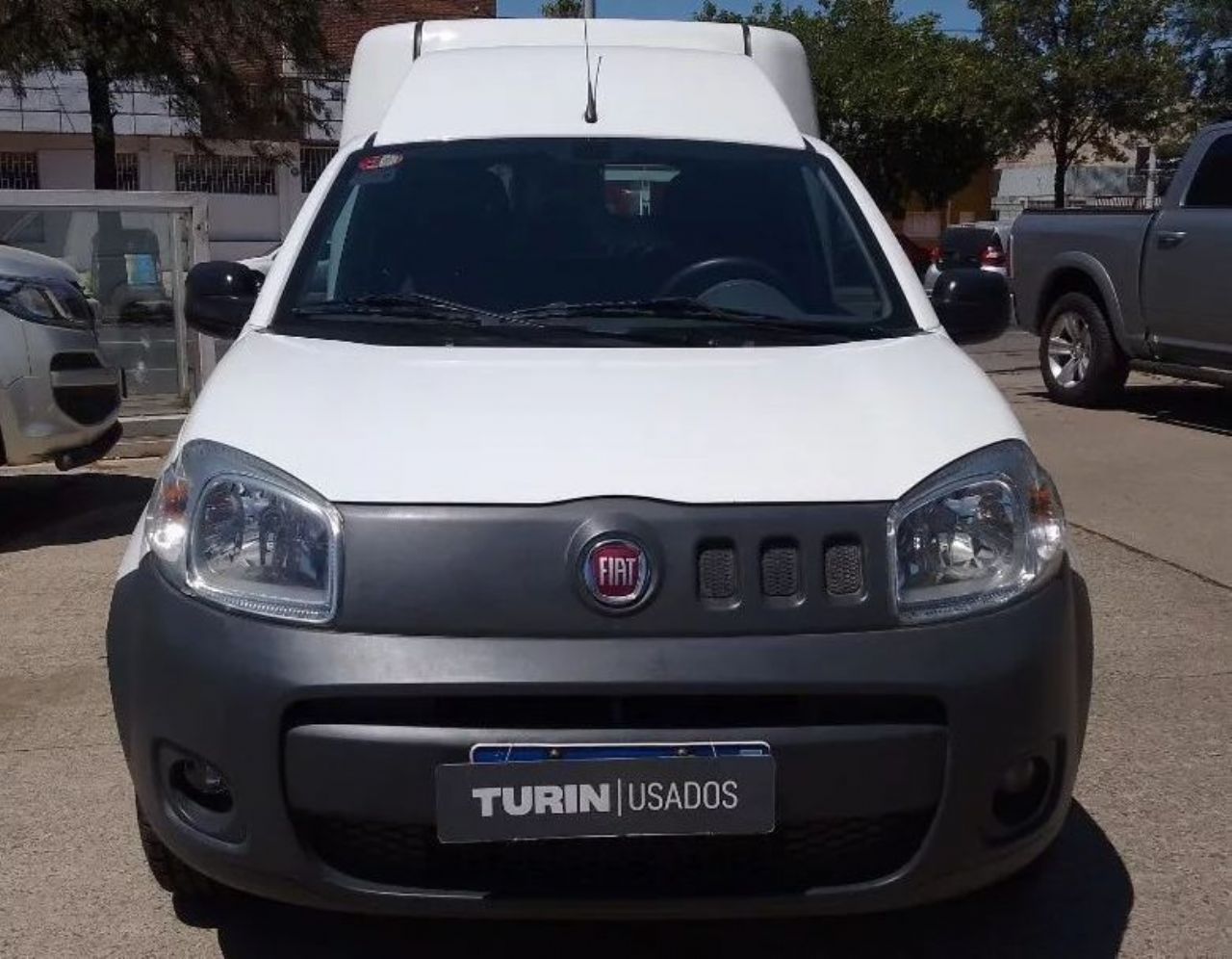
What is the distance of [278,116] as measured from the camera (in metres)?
21.2

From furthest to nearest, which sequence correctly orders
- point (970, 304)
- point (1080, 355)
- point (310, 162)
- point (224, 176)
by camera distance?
1. point (310, 162)
2. point (224, 176)
3. point (1080, 355)
4. point (970, 304)

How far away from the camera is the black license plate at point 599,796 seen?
2564 millimetres

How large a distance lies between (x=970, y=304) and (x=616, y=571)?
1.86 meters

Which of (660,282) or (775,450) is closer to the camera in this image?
(775,450)

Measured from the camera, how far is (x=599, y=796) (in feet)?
8.46

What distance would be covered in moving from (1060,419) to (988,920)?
773 cm

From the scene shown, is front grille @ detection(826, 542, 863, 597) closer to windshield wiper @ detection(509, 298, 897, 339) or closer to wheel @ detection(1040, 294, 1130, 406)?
windshield wiper @ detection(509, 298, 897, 339)

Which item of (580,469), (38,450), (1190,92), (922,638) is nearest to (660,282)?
(580,469)

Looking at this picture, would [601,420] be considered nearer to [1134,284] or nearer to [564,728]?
[564,728]

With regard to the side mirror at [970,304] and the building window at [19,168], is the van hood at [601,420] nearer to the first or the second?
the side mirror at [970,304]

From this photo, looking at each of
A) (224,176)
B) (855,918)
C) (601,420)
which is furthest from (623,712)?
(224,176)

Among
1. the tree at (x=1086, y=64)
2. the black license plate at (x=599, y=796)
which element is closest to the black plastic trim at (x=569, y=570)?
the black license plate at (x=599, y=796)

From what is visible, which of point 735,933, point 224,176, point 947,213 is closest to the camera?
point 735,933

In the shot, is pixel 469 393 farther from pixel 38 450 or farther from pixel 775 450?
pixel 38 450
